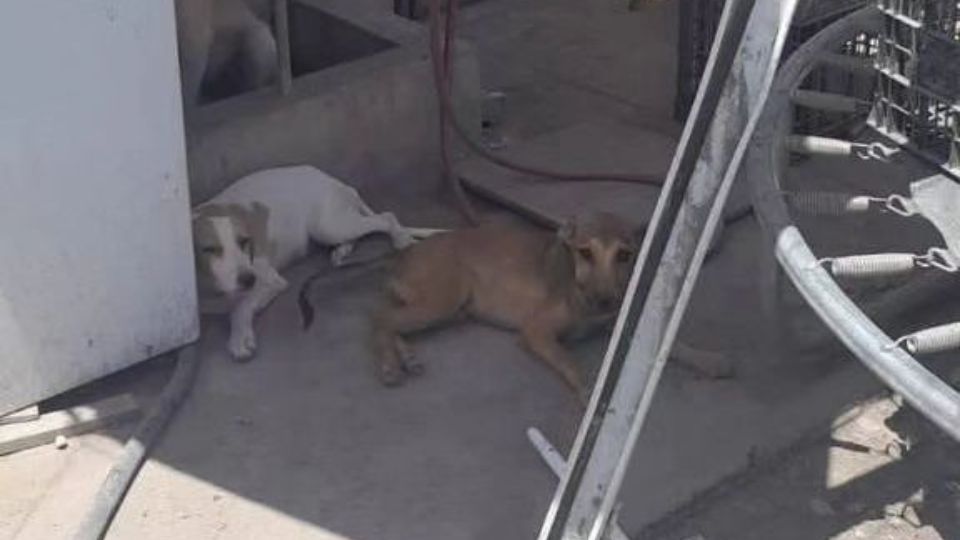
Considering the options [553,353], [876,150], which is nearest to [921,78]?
[876,150]

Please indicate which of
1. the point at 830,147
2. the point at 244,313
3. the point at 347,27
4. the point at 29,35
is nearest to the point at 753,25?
the point at 830,147

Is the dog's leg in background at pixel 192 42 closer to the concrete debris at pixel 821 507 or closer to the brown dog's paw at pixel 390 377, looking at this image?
the brown dog's paw at pixel 390 377

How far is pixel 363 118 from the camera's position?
18.3ft

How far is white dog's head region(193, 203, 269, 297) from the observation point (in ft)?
15.9

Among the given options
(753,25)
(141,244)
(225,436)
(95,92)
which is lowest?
(225,436)

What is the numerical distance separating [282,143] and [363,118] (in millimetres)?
315

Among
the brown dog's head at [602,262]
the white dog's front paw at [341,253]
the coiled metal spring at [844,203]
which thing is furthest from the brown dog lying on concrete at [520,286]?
the coiled metal spring at [844,203]

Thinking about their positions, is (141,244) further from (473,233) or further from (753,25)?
(753,25)

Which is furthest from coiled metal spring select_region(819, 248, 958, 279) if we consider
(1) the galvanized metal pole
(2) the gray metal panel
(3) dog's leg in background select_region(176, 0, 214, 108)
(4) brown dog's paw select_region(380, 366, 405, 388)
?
(3) dog's leg in background select_region(176, 0, 214, 108)

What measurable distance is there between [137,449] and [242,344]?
57cm

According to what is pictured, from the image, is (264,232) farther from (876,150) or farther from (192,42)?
(876,150)

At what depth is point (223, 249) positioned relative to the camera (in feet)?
15.9

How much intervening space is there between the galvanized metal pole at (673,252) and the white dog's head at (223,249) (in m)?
1.68

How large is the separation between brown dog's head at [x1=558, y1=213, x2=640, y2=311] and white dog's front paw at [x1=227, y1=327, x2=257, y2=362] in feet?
2.94
